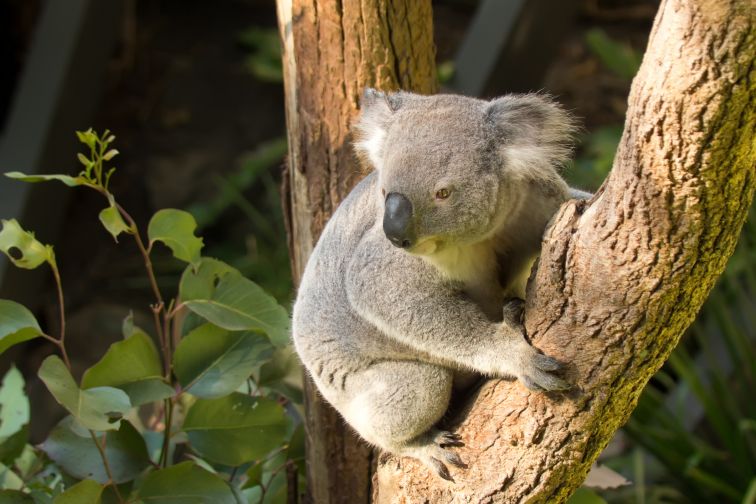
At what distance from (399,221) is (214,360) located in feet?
3.53

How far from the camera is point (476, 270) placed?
2.38m

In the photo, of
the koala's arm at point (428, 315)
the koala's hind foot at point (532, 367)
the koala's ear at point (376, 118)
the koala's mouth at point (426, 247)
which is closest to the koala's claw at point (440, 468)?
the koala's arm at point (428, 315)

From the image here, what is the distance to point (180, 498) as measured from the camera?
264 cm

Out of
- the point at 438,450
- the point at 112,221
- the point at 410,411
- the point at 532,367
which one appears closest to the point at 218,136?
the point at 112,221

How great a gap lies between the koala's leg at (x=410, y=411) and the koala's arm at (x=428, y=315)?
95mm

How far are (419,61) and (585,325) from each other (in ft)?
4.26

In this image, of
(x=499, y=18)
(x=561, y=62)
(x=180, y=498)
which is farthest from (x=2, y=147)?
(x=561, y=62)

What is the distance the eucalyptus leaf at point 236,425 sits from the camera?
113 inches

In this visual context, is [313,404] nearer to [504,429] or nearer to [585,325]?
[504,429]

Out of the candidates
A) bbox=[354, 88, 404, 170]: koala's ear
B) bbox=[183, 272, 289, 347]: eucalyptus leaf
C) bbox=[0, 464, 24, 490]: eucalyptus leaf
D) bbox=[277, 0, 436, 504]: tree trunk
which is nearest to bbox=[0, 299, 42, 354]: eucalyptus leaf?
bbox=[183, 272, 289, 347]: eucalyptus leaf

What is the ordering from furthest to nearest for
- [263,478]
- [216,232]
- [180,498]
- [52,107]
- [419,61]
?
[216,232] → [52,107] → [263,478] → [419,61] → [180,498]

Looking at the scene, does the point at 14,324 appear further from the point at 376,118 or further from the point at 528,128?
the point at 528,128

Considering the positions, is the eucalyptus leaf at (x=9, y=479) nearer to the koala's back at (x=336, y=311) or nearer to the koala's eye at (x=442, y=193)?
the koala's back at (x=336, y=311)

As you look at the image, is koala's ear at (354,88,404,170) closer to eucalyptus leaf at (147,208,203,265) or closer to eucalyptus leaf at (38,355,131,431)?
eucalyptus leaf at (147,208,203,265)
